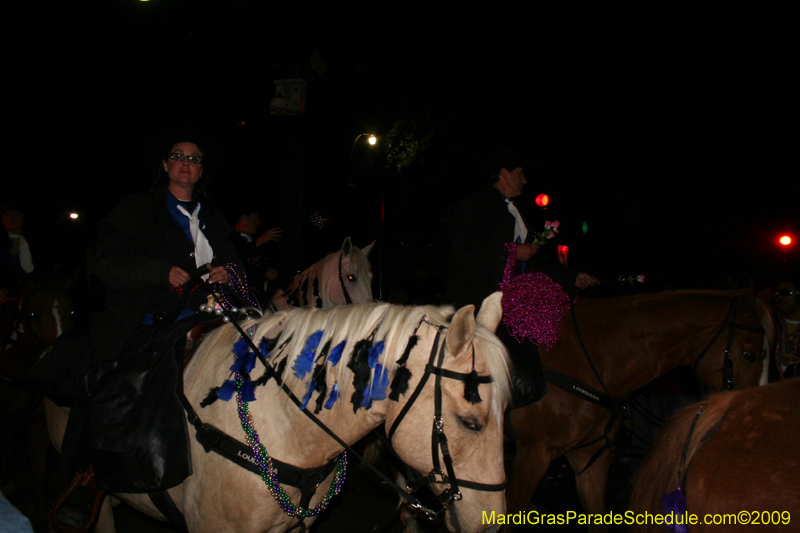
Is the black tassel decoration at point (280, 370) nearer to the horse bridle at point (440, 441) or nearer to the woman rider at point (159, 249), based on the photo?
the horse bridle at point (440, 441)

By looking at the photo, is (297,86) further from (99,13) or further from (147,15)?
(99,13)

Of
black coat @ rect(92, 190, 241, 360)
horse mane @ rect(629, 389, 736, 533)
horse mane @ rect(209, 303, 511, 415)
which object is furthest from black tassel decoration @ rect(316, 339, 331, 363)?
horse mane @ rect(629, 389, 736, 533)

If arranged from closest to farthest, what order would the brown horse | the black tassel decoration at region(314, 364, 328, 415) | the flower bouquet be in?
1. the black tassel decoration at region(314, 364, 328, 415)
2. the flower bouquet
3. the brown horse

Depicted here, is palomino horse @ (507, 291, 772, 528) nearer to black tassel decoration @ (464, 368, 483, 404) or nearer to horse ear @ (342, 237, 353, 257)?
black tassel decoration @ (464, 368, 483, 404)

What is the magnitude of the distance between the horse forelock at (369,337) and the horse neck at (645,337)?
2.08 meters

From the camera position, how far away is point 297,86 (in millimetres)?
8305

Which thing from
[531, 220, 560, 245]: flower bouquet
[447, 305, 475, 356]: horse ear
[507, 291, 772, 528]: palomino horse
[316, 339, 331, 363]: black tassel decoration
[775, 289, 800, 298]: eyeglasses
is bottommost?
[507, 291, 772, 528]: palomino horse

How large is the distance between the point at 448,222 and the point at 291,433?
8.02ft

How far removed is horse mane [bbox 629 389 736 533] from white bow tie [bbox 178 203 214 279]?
2.62 meters

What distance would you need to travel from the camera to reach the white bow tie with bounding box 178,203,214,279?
3.00m

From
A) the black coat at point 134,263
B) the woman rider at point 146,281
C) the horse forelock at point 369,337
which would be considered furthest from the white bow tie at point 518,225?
the black coat at point 134,263

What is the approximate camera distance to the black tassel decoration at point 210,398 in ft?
7.47

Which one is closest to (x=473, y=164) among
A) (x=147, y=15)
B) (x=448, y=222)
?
(x=147, y=15)

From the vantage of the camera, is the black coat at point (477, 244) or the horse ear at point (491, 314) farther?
the black coat at point (477, 244)
